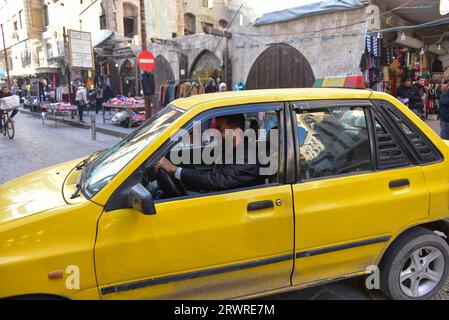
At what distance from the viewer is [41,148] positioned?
10.2 m

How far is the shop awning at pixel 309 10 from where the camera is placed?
9.33 metres

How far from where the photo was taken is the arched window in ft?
89.5

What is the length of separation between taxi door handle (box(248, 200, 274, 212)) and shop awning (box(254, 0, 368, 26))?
8.57 metres

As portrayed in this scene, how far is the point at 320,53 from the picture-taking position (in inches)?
409

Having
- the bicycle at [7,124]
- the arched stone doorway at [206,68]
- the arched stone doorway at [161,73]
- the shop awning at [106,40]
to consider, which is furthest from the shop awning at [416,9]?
the shop awning at [106,40]

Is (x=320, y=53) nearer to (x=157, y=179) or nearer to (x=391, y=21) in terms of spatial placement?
(x=391, y=21)

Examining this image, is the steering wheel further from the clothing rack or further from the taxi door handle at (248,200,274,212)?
the clothing rack

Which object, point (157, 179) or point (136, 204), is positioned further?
point (157, 179)

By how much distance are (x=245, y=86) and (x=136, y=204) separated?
11428 millimetres

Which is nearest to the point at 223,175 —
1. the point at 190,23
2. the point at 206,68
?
the point at 206,68

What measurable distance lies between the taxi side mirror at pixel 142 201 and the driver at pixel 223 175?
46 centimetres

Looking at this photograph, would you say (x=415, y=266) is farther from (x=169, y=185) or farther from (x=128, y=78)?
(x=128, y=78)

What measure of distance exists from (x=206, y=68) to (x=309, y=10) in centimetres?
586
